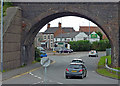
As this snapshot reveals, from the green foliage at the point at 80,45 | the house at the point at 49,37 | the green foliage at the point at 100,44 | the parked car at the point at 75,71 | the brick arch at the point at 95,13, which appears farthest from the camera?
the house at the point at 49,37

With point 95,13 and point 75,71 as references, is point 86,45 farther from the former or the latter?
point 75,71

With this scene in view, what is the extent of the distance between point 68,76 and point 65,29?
83479 millimetres

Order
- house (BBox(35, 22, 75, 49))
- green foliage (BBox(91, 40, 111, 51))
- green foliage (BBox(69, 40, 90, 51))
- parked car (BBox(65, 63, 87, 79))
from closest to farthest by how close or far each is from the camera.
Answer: parked car (BBox(65, 63, 87, 79)), green foliage (BBox(69, 40, 90, 51)), green foliage (BBox(91, 40, 111, 51)), house (BBox(35, 22, 75, 49))

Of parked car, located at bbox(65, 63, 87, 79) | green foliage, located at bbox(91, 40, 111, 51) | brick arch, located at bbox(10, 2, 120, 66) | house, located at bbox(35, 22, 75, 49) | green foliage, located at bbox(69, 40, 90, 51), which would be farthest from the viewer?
house, located at bbox(35, 22, 75, 49)

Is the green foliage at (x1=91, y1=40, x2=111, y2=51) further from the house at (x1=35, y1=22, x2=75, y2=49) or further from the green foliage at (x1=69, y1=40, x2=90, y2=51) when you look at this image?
the house at (x1=35, y1=22, x2=75, y2=49)

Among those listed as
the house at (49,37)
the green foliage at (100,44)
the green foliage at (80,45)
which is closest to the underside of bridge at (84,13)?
the green foliage at (80,45)

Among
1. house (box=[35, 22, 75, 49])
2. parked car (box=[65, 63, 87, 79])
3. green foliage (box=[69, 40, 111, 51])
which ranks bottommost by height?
parked car (box=[65, 63, 87, 79])

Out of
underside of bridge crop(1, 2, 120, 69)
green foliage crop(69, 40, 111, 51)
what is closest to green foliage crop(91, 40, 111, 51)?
green foliage crop(69, 40, 111, 51)

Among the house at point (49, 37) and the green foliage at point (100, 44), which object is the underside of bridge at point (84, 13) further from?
the house at point (49, 37)

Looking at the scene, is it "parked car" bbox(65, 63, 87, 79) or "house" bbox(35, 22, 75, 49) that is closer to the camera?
"parked car" bbox(65, 63, 87, 79)

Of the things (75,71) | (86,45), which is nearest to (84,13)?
(75,71)

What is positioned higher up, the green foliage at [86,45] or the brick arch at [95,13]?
the brick arch at [95,13]

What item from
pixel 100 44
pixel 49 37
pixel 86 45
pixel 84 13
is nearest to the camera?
pixel 84 13

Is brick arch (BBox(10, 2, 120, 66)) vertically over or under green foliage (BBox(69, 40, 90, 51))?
over
